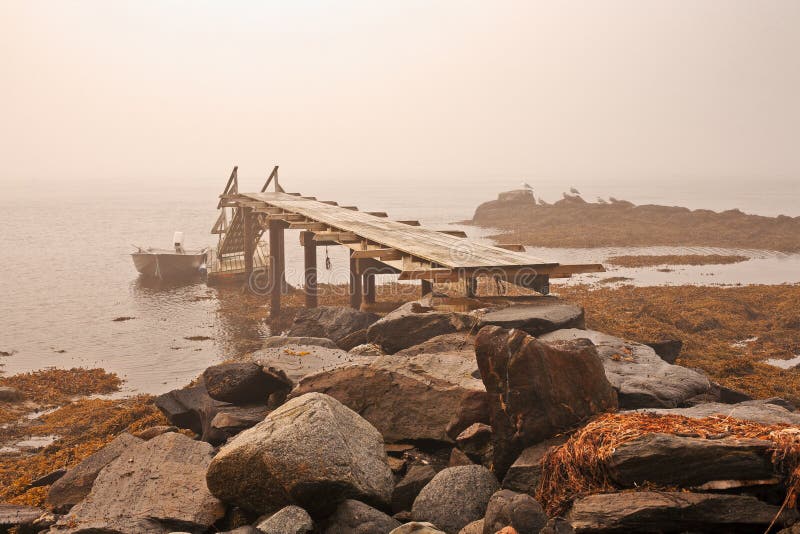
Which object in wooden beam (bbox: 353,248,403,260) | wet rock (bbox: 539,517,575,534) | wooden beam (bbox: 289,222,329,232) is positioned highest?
wooden beam (bbox: 289,222,329,232)

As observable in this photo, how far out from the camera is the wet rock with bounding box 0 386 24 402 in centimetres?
1634

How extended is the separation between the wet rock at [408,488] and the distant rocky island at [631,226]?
40.6 meters

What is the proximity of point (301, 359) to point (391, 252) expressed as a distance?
11.8 feet

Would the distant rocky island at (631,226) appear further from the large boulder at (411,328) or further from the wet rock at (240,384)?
the wet rock at (240,384)

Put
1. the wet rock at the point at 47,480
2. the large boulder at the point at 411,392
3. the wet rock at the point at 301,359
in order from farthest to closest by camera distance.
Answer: the wet rock at the point at 47,480
the wet rock at the point at 301,359
the large boulder at the point at 411,392

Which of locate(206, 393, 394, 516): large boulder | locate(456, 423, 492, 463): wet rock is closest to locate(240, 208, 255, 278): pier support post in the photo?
locate(206, 393, 394, 516): large boulder

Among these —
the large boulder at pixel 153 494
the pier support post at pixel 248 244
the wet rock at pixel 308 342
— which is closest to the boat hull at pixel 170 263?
the pier support post at pixel 248 244

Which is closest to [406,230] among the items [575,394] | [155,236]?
[575,394]

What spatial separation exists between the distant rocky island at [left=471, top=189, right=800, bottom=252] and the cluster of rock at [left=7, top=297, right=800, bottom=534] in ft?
129

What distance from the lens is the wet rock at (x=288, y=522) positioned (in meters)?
6.36

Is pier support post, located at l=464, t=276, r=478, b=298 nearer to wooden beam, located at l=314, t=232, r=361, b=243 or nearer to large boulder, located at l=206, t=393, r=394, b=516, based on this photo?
large boulder, located at l=206, t=393, r=394, b=516

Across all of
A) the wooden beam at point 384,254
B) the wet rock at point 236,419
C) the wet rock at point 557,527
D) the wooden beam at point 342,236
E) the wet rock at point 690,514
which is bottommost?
the wet rock at point 236,419

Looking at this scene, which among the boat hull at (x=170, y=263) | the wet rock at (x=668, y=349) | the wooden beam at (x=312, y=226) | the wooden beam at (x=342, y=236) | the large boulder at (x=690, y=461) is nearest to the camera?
the large boulder at (x=690, y=461)

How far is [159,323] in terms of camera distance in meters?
25.9
